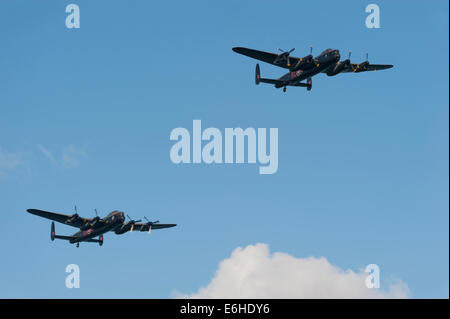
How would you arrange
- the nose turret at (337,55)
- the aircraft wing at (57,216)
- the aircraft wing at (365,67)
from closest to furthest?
the nose turret at (337,55), the aircraft wing at (365,67), the aircraft wing at (57,216)

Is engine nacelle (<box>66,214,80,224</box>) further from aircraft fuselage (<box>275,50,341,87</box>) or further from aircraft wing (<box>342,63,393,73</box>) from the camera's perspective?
aircraft wing (<box>342,63,393,73</box>)

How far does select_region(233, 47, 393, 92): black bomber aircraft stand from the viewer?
91.9m

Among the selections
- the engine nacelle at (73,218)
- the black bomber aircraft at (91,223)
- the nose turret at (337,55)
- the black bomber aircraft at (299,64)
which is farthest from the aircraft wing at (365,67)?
the engine nacelle at (73,218)

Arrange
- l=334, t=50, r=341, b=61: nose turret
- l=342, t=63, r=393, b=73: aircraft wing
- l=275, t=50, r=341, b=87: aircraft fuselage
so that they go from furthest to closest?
l=342, t=63, r=393, b=73: aircraft wing → l=275, t=50, r=341, b=87: aircraft fuselage → l=334, t=50, r=341, b=61: nose turret

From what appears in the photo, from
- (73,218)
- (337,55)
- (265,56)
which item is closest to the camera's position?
(337,55)

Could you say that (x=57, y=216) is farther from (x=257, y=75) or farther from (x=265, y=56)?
(x=265, y=56)

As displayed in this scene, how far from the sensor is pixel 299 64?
9350 cm

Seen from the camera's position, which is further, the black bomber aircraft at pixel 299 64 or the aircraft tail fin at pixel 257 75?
the aircraft tail fin at pixel 257 75

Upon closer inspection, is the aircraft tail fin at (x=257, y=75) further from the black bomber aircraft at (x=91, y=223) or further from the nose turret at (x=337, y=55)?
the black bomber aircraft at (x=91, y=223)

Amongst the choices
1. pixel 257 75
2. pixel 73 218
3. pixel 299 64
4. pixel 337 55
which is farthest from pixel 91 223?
pixel 337 55

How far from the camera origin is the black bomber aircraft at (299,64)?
301 feet

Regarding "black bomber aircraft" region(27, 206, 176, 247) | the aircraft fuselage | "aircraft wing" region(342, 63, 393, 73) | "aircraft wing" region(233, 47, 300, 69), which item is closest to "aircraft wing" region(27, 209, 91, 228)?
"black bomber aircraft" region(27, 206, 176, 247)
